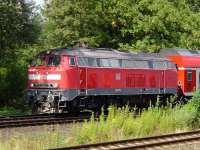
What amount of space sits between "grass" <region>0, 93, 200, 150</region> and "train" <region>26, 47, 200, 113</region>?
4.13 metres

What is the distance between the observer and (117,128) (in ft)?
54.3

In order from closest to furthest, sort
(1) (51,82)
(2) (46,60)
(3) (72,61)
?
(3) (72,61)
(1) (51,82)
(2) (46,60)

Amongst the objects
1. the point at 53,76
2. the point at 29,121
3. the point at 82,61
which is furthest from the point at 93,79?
the point at 29,121

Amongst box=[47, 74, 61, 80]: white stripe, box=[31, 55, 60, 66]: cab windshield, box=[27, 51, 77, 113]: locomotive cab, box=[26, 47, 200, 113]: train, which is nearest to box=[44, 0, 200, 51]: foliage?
box=[26, 47, 200, 113]: train

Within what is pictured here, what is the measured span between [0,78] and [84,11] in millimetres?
8933

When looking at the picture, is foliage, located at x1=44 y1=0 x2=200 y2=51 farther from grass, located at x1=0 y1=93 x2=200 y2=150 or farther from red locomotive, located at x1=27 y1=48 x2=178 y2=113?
grass, located at x1=0 y1=93 x2=200 y2=150

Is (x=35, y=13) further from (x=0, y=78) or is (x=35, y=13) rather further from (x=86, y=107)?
(x=86, y=107)

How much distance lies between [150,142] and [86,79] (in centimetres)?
794

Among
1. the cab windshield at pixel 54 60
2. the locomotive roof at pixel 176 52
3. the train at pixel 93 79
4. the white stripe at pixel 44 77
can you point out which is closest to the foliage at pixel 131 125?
the train at pixel 93 79

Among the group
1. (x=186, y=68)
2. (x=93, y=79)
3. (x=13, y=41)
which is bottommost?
(x=93, y=79)

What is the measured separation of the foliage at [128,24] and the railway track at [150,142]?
1668 centimetres

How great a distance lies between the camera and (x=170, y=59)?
2917 cm

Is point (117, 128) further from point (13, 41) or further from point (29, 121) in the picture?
point (13, 41)

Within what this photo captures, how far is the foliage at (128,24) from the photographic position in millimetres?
33250
